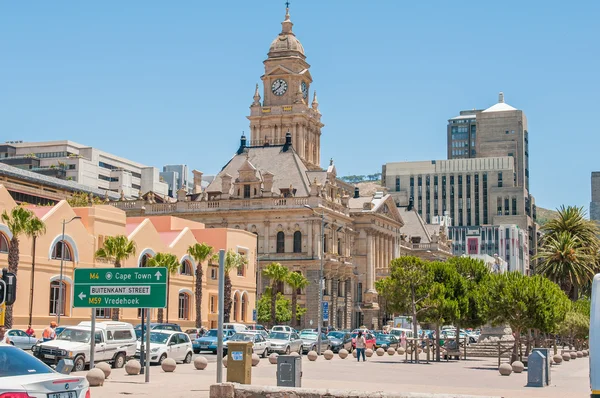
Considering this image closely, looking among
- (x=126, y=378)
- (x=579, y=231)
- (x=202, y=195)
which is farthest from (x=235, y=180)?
(x=126, y=378)

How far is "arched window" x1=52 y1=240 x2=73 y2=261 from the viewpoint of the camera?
2165 inches

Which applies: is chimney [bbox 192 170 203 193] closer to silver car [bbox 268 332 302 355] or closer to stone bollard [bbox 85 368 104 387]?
silver car [bbox 268 332 302 355]

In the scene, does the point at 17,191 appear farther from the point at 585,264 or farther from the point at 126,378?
the point at 126,378

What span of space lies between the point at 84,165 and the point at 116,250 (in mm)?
92948

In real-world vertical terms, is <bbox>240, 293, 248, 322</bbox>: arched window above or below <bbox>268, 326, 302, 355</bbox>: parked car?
above

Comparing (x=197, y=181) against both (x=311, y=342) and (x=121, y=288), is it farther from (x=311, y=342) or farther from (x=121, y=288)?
(x=121, y=288)

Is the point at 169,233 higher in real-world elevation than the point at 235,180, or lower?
lower

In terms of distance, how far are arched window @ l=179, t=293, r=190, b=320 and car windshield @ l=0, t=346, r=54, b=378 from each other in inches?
2118

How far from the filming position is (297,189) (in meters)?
97.8

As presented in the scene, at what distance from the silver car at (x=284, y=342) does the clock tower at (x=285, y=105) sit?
68.7m

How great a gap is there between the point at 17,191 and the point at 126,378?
84.3 m

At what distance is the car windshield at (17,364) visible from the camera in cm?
1313

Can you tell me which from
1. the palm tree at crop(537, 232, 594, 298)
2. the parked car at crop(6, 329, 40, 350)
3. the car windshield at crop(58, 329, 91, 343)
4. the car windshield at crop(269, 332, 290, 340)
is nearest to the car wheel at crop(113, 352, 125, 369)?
the car windshield at crop(58, 329, 91, 343)

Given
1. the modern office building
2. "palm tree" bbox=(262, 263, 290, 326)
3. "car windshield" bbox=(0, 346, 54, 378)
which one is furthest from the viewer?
the modern office building
